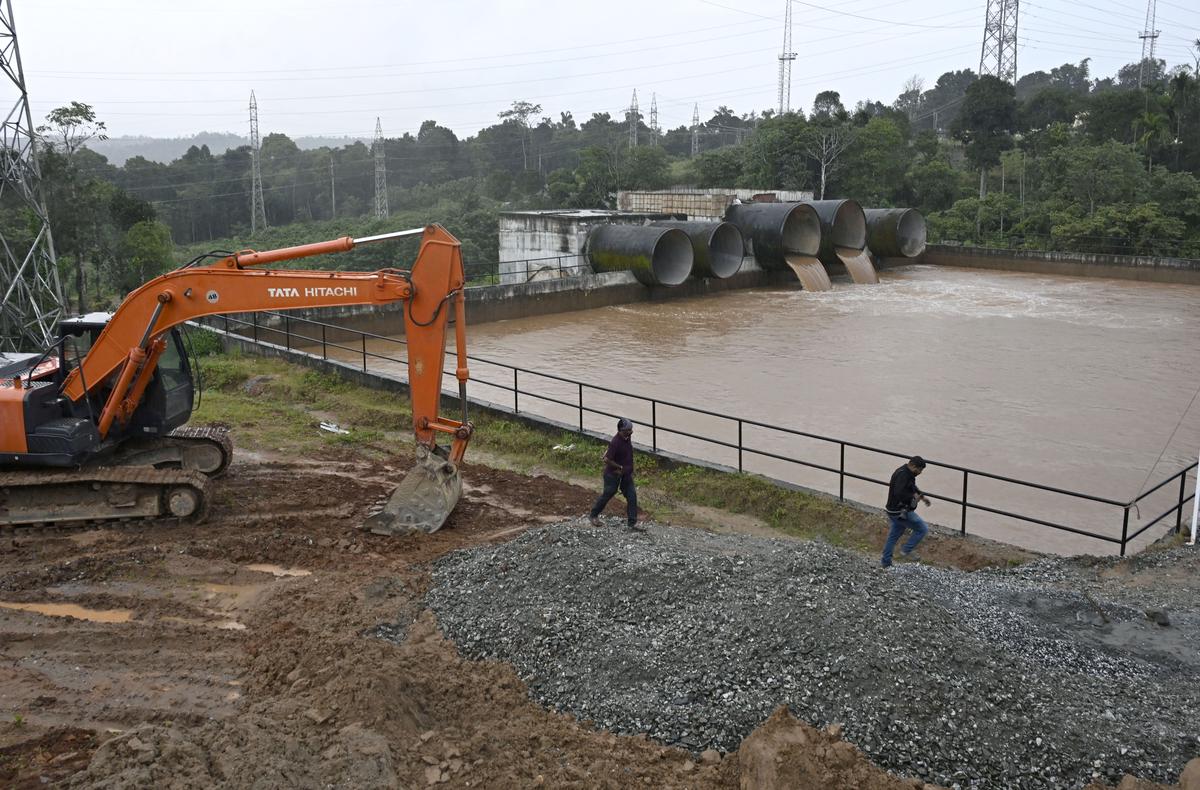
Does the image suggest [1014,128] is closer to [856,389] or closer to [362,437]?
[856,389]

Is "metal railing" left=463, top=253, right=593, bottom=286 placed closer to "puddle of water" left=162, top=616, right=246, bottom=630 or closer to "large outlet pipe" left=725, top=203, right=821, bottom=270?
→ "large outlet pipe" left=725, top=203, right=821, bottom=270

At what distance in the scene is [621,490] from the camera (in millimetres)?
10211

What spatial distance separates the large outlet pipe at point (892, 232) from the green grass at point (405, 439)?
87.0ft

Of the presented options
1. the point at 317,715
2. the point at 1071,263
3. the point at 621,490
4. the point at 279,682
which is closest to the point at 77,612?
the point at 279,682

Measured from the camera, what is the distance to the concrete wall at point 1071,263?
122 ft

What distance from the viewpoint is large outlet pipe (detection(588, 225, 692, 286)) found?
105 ft

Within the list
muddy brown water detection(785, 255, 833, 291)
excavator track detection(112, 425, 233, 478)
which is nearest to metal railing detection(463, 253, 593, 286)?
muddy brown water detection(785, 255, 833, 291)

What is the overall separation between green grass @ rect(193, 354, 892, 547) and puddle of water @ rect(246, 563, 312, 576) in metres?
4.21

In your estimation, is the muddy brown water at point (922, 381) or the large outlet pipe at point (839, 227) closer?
the muddy brown water at point (922, 381)

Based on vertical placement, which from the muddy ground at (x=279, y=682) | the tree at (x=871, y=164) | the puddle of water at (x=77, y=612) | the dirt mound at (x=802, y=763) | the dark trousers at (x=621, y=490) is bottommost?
the puddle of water at (x=77, y=612)

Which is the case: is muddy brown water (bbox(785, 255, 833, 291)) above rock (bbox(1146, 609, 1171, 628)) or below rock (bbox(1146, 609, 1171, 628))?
above

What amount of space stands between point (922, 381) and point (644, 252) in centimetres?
1336

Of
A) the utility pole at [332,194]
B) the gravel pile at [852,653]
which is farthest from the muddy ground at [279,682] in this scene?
the utility pole at [332,194]

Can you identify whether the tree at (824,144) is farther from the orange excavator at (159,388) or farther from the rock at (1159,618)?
the rock at (1159,618)
